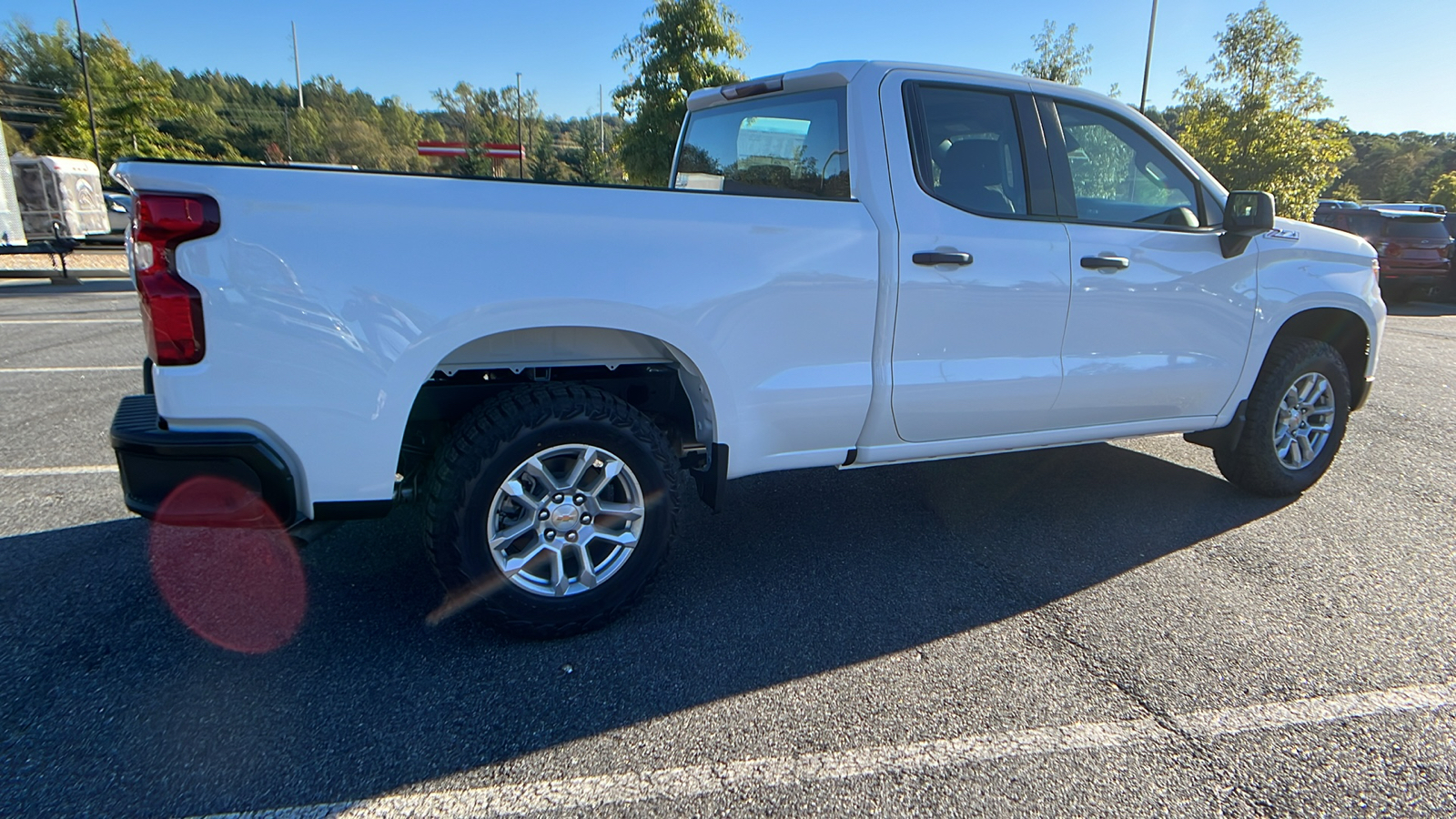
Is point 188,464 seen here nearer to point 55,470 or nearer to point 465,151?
point 55,470

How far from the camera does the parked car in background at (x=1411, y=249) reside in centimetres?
1491

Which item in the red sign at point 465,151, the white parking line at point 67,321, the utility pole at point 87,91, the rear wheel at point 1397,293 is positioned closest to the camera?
the white parking line at point 67,321

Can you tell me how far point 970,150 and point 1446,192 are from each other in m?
54.7

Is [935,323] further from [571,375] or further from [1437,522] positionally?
[1437,522]

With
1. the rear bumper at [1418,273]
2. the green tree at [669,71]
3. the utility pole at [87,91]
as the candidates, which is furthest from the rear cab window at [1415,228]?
the utility pole at [87,91]

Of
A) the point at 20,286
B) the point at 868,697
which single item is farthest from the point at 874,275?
the point at 20,286

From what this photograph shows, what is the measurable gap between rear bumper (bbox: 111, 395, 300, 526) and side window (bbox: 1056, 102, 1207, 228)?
336cm

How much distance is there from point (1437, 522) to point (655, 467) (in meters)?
4.12

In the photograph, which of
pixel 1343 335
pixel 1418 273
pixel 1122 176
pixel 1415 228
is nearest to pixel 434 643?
pixel 1122 176

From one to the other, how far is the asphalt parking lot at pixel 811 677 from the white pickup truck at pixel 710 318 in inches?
16.9

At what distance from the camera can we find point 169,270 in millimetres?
2281

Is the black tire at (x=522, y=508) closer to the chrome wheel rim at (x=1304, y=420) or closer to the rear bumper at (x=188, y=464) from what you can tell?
the rear bumper at (x=188, y=464)

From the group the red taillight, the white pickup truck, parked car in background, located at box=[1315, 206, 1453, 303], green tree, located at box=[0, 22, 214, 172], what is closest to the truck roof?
the white pickup truck

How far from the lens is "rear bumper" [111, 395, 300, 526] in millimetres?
2346
